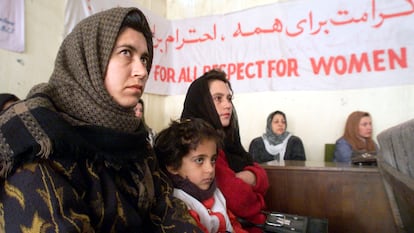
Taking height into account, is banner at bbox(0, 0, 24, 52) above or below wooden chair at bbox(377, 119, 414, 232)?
above

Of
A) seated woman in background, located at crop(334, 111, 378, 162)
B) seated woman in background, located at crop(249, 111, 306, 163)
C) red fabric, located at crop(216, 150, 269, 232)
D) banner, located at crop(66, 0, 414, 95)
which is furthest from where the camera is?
seated woman in background, located at crop(249, 111, 306, 163)

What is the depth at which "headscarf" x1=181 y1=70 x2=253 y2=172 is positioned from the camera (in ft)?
4.47

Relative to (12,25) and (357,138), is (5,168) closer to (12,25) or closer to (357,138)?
(12,25)

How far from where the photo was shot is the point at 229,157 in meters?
1.42

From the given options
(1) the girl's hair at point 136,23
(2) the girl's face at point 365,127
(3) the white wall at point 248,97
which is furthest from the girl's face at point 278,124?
(1) the girl's hair at point 136,23

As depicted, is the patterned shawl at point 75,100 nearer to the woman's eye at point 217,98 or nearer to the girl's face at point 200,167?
the girl's face at point 200,167

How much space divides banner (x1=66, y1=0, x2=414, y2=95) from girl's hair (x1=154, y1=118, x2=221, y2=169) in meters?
1.94

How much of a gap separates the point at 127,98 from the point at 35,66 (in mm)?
1920

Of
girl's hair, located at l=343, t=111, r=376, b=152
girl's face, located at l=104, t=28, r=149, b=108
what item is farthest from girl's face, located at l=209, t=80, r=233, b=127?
girl's hair, located at l=343, t=111, r=376, b=152

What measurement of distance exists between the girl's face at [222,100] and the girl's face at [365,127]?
86.4 inches

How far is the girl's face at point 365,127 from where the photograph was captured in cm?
303

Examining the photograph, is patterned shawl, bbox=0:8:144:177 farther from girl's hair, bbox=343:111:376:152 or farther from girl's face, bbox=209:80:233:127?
girl's hair, bbox=343:111:376:152

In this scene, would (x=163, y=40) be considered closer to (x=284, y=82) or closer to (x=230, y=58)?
(x=230, y=58)

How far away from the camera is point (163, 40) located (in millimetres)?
3707
